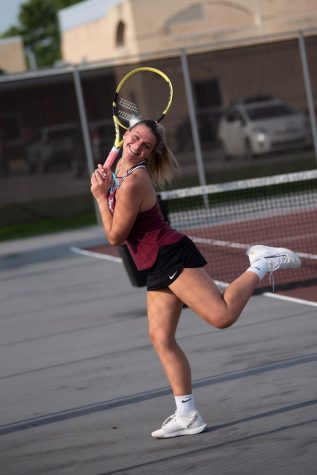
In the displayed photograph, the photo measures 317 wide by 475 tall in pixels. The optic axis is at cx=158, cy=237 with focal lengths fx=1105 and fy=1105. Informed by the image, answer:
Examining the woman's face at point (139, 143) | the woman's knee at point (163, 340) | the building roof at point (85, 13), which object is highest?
the building roof at point (85, 13)

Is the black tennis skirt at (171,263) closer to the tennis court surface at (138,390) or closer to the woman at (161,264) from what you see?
the woman at (161,264)

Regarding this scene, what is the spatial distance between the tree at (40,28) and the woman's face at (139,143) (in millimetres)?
93905

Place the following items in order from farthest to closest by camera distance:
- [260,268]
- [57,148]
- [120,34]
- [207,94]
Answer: [120,34] < [207,94] < [57,148] < [260,268]

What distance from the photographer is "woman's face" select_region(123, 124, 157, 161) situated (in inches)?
229

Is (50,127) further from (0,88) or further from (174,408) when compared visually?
(174,408)

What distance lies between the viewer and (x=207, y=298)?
5.71m

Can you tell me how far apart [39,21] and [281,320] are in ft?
309

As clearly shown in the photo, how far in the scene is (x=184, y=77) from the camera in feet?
61.6

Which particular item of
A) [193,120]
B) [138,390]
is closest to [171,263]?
[138,390]

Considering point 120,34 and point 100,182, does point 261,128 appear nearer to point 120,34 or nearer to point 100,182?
point 100,182

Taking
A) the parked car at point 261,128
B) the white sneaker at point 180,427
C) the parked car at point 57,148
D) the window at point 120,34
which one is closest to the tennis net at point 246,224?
the parked car at point 261,128

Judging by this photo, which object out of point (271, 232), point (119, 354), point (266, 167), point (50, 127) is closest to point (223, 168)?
point (266, 167)

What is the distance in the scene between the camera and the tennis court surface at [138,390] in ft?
17.7

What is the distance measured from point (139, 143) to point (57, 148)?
1307 centimetres
